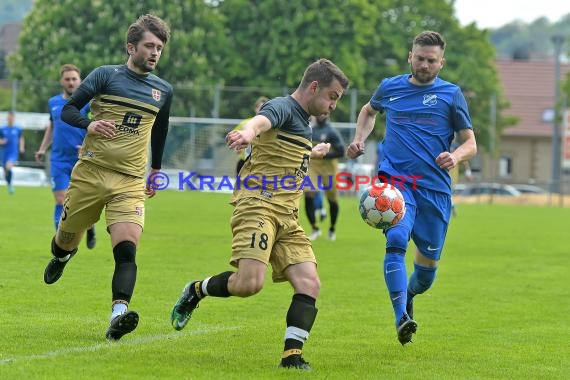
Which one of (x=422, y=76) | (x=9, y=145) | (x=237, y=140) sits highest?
(x=422, y=76)

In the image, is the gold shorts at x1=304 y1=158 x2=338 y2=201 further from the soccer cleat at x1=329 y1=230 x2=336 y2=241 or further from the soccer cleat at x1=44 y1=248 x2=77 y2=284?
the soccer cleat at x1=44 y1=248 x2=77 y2=284

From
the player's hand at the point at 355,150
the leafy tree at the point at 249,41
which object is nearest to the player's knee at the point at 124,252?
the player's hand at the point at 355,150

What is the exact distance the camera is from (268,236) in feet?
23.1

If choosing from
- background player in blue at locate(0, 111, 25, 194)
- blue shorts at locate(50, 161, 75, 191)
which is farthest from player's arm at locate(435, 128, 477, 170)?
background player in blue at locate(0, 111, 25, 194)

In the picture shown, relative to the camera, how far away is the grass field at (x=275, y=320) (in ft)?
22.9

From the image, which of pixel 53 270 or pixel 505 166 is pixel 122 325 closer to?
pixel 53 270

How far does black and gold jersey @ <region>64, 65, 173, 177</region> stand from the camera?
8.05 m

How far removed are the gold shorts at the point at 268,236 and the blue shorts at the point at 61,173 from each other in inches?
251

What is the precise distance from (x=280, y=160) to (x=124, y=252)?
55.5 inches

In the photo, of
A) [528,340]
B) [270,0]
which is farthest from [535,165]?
[528,340]

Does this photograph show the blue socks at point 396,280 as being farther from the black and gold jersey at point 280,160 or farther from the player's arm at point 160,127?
the player's arm at point 160,127

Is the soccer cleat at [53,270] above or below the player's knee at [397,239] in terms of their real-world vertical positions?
below

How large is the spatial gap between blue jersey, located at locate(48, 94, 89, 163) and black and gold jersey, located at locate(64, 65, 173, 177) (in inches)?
188

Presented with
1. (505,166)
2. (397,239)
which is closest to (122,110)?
(397,239)
